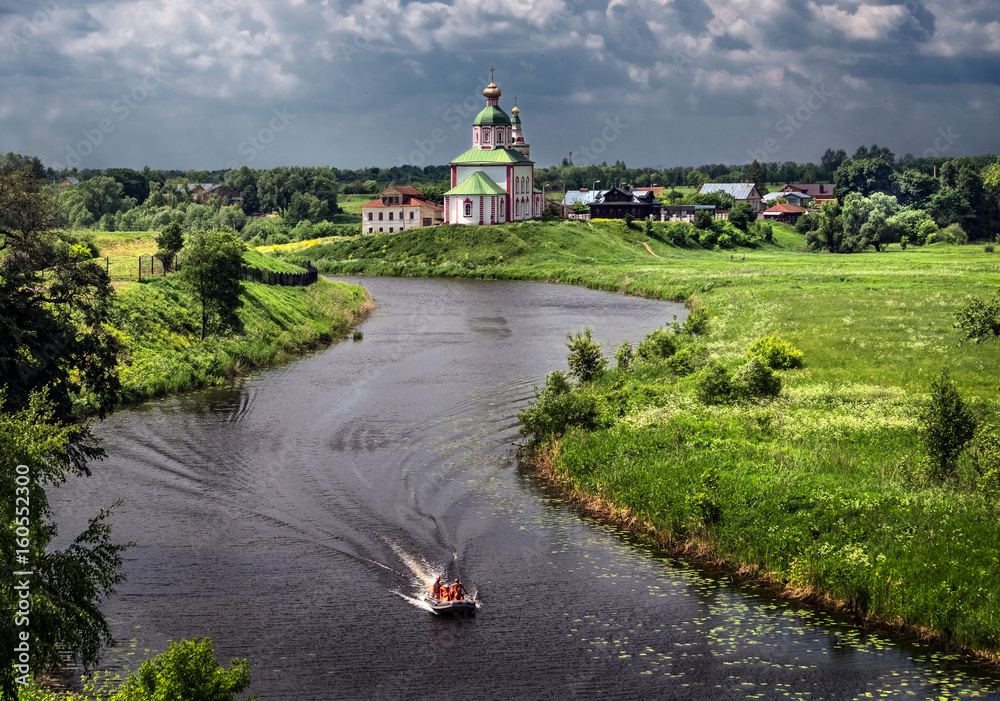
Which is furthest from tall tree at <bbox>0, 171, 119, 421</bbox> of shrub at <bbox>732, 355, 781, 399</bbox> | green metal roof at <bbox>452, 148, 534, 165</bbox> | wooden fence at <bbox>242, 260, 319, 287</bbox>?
green metal roof at <bbox>452, 148, 534, 165</bbox>

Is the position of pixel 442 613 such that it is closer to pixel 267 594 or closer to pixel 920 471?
pixel 267 594

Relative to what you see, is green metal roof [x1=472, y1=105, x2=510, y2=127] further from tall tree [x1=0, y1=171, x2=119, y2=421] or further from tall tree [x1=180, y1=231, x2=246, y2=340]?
tall tree [x1=0, y1=171, x2=119, y2=421]

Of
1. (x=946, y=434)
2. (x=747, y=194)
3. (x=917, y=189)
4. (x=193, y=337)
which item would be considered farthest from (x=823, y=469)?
(x=747, y=194)

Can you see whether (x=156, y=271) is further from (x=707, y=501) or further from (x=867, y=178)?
(x=867, y=178)

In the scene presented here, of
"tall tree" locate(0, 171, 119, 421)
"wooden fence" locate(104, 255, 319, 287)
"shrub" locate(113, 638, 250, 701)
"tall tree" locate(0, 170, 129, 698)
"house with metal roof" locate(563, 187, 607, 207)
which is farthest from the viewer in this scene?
"house with metal roof" locate(563, 187, 607, 207)

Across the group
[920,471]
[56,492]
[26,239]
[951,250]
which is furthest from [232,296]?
[951,250]

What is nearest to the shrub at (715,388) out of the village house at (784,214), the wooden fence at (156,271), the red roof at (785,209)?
the wooden fence at (156,271)
